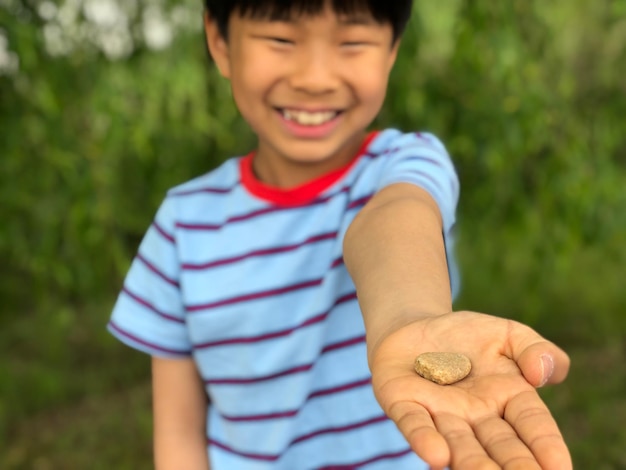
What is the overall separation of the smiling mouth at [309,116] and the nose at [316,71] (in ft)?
0.16

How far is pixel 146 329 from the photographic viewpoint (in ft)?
5.48

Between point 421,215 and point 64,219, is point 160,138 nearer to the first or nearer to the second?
point 64,219

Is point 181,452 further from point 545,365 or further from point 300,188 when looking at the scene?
point 545,365

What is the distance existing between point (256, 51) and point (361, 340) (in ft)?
1.72

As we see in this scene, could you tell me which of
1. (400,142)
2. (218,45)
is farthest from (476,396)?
(218,45)

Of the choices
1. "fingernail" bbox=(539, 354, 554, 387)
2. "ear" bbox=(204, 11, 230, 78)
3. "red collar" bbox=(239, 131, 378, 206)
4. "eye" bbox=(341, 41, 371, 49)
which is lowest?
"red collar" bbox=(239, 131, 378, 206)

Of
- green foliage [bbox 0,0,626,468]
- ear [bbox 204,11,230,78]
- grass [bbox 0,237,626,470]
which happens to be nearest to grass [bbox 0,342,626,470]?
grass [bbox 0,237,626,470]

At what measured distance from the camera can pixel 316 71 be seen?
1474mm

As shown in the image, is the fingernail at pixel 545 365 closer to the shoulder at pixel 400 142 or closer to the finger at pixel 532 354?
the finger at pixel 532 354

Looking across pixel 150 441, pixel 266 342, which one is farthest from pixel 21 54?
pixel 150 441

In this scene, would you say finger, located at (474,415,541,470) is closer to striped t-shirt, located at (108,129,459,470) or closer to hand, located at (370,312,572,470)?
hand, located at (370,312,572,470)

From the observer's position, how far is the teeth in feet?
5.03

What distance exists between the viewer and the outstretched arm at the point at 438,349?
0.93m

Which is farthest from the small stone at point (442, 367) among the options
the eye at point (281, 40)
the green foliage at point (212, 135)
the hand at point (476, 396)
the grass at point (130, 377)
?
the grass at point (130, 377)
